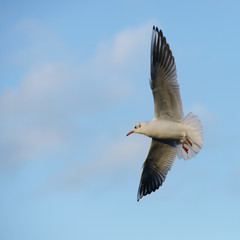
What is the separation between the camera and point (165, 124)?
9836 millimetres

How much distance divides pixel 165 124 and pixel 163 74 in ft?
Answer: 3.50

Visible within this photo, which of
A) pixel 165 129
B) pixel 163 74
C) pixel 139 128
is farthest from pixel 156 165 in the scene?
pixel 163 74

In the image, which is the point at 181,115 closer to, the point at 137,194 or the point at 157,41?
the point at 157,41

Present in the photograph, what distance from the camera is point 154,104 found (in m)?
9.82

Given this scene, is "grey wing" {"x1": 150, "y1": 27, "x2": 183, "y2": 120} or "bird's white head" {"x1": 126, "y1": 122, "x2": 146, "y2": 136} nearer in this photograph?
"grey wing" {"x1": 150, "y1": 27, "x2": 183, "y2": 120}

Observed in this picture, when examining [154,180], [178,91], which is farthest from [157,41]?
[154,180]

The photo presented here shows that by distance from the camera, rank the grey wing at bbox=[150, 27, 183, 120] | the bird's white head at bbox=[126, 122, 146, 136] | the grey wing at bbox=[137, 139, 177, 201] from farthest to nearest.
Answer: the grey wing at bbox=[137, 139, 177, 201], the bird's white head at bbox=[126, 122, 146, 136], the grey wing at bbox=[150, 27, 183, 120]

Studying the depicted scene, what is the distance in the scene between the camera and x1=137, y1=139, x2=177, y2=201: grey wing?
10664mm

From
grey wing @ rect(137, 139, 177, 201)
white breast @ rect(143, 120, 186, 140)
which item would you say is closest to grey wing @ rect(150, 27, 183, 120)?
white breast @ rect(143, 120, 186, 140)

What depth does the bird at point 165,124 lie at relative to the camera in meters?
9.55

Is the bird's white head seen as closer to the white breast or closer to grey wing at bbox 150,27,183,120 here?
the white breast

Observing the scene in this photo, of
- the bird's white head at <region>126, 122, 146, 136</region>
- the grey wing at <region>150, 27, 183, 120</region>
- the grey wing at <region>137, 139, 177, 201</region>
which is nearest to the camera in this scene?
the grey wing at <region>150, 27, 183, 120</region>

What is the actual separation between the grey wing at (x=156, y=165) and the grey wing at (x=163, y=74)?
1238 millimetres

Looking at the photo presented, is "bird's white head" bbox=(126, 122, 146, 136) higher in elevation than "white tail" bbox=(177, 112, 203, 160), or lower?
higher
